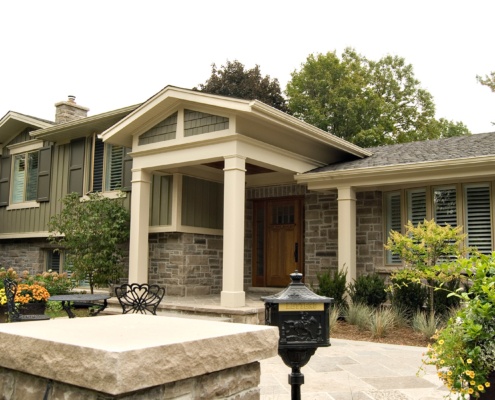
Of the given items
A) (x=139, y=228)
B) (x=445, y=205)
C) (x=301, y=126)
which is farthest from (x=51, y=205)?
(x=445, y=205)

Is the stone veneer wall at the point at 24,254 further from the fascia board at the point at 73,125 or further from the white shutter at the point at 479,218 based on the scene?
the white shutter at the point at 479,218

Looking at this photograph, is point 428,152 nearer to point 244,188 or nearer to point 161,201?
point 244,188

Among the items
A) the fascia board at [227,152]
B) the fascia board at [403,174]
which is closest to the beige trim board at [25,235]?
the fascia board at [227,152]

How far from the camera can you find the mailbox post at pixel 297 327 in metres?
3.41

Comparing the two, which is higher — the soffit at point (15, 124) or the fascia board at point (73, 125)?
the soffit at point (15, 124)

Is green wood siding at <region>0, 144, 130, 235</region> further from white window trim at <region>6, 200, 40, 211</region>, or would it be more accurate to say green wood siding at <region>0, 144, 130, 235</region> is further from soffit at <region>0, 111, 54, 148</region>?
soffit at <region>0, 111, 54, 148</region>

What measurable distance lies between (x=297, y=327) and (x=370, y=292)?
19.9 feet

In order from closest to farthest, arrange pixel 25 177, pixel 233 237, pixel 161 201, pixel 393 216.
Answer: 1. pixel 233 237
2. pixel 393 216
3. pixel 161 201
4. pixel 25 177

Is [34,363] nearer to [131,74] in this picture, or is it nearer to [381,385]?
[381,385]

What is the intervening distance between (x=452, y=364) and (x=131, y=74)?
44.3 ft

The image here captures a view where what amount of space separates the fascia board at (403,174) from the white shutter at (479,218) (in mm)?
810

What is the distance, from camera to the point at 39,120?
14828 mm

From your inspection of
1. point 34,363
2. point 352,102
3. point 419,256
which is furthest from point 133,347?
point 352,102

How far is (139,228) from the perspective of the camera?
417 inches
